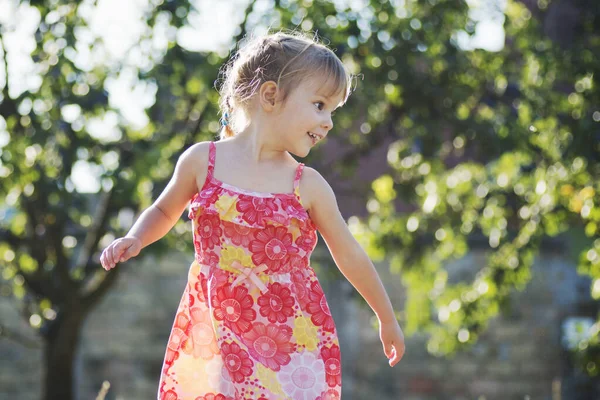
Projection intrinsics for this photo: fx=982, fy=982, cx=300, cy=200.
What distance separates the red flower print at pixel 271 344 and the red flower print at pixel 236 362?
0.07 ft

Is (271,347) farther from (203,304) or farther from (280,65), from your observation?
(280,65)

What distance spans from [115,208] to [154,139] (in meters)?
0.59

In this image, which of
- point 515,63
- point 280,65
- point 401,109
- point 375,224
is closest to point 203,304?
point 280,65

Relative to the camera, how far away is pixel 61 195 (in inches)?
201

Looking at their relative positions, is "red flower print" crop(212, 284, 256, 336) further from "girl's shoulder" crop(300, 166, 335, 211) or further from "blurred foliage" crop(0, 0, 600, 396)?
"blurred foliage" crop(0, 0, 600, 396)

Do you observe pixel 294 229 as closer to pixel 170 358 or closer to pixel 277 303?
pixel 277 303

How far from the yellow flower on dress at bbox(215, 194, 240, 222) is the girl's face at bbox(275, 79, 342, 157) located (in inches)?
7.5

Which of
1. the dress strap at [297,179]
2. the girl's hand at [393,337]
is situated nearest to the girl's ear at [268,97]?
the dress strap at [297,179]

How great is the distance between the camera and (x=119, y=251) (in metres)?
2.22

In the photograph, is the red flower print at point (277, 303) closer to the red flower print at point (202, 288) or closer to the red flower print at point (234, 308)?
the red flower print at point (234, 308)

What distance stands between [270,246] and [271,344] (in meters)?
0.22

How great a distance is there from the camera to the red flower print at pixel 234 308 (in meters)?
2.24

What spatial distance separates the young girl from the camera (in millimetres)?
2219

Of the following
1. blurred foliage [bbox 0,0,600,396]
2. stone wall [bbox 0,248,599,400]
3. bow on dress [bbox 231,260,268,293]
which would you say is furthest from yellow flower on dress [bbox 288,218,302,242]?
stone wall [bbox 0,248,599,400]
